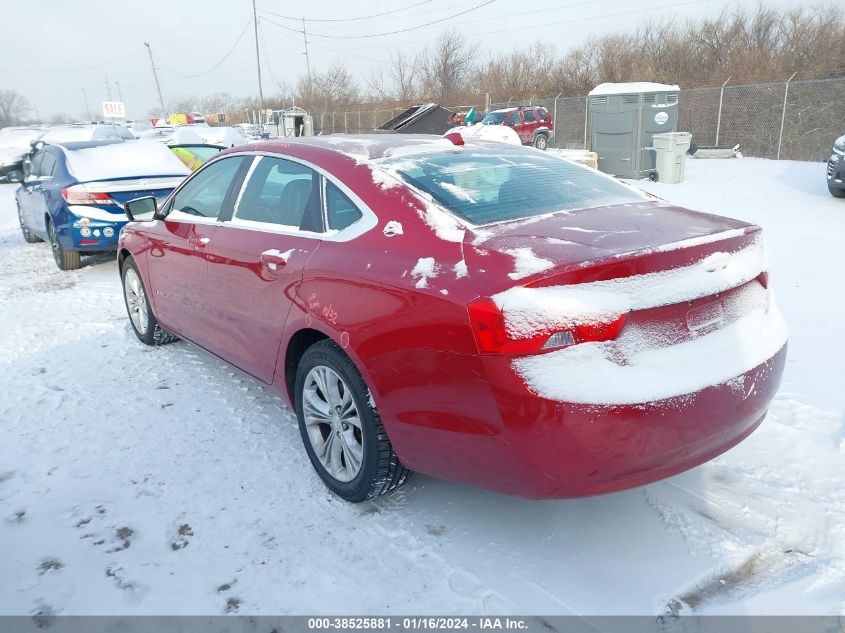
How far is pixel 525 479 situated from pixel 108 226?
671cm

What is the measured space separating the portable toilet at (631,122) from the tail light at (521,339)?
13949mm

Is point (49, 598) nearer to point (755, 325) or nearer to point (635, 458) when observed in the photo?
point (635, 458)

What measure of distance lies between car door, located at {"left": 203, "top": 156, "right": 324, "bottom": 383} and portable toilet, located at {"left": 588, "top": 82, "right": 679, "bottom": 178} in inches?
513

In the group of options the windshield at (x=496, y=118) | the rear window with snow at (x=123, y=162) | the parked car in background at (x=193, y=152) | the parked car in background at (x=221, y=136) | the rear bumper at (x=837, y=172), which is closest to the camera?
the rear window with snow at (x=123, y=162)

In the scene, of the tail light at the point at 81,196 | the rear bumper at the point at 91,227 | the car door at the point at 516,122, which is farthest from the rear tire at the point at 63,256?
the car door at the point at 516,122

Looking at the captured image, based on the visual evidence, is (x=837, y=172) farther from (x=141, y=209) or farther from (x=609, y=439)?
(x=609, y=439)

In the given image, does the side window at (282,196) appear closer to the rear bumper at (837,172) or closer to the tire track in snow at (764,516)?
the tire track in snow at (764,516)

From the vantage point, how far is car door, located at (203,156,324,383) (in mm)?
3027

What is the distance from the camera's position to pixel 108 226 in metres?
7.30

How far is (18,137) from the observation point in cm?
2300

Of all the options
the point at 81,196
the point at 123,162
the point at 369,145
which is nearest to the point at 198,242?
the point at 369,145

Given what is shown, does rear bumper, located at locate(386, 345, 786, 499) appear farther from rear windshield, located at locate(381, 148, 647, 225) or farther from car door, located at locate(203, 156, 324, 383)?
car door, located at locate(203, 156, 324, 383)

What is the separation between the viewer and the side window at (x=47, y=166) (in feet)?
27.4

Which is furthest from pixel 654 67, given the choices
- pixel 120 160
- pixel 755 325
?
pixel 755 325
